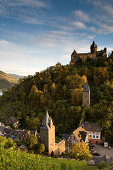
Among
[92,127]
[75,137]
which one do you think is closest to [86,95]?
[92,127]

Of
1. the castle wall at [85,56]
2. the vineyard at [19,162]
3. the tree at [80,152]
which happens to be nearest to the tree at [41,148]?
the tree at [80,152]

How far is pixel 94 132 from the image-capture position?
4438 centimetres

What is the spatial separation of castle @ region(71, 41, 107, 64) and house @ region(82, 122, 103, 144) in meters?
43.0

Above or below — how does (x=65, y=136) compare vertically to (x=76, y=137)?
below

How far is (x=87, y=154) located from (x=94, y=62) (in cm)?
5012

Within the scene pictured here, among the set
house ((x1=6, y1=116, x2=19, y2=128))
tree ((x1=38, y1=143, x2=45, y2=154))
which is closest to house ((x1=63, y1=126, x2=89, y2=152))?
tree ((x1=38, y1=143, x2=45, y2=154))

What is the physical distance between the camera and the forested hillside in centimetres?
4975

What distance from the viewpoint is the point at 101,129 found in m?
44.2

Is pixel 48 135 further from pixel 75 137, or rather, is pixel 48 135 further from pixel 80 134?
pixel 80 134

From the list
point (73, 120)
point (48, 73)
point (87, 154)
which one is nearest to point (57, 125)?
point (73, 120)

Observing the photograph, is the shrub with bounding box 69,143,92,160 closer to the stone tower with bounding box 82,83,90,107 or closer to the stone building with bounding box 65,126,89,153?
the stone building with bounding box 65,126,89,153

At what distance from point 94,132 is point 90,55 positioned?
4700 centimetres

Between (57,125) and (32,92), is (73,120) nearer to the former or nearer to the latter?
(57,125)

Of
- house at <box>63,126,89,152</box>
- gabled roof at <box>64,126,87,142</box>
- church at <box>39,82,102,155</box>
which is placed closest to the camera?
church at <box>39,82,102,155</box>
